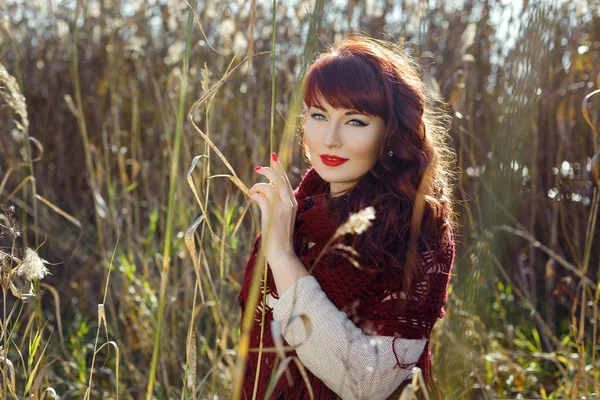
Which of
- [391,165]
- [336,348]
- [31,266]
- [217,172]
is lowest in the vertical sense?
[217,172]

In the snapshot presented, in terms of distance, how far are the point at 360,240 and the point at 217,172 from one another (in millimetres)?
1539

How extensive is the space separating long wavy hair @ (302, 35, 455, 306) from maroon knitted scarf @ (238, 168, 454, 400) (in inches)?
1.0

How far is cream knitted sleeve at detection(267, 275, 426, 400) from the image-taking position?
4.35 feet

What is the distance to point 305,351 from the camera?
4.46 ft

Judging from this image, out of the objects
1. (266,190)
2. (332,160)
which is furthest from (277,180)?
(332,160)

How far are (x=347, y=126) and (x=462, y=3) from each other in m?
2.22

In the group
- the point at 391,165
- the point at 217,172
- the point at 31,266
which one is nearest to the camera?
the point at 31,266

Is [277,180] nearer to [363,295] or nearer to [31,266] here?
[363,295]

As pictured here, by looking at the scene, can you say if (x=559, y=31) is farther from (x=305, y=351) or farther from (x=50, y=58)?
(x=50, y=58)

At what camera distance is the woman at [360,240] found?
1356 mm

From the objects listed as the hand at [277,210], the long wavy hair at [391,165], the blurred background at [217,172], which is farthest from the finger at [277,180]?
the blurred background at [217,172]

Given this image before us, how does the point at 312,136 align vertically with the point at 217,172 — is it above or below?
above

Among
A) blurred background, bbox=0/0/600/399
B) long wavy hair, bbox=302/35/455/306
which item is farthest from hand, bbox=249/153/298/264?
blurred background, bbox=0/0/600/399

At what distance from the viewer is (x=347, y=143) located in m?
1.50
